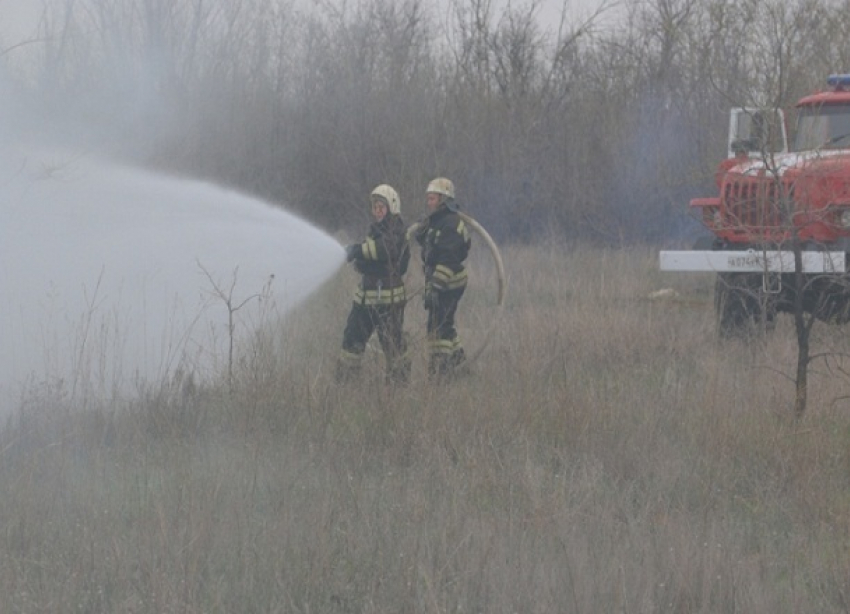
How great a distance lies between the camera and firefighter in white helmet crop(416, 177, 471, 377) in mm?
8406

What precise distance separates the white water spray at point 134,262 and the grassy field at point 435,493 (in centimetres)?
70

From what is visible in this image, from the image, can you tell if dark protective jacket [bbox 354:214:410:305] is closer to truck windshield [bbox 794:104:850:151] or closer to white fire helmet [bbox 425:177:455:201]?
white fire helmet [bbox 425:177:455:201]

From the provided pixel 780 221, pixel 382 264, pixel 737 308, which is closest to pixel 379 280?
pixel 382 264

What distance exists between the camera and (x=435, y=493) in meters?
5.30

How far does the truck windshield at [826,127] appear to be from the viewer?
10.6m

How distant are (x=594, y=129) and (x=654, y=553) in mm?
19641

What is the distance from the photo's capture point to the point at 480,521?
484 centimetres

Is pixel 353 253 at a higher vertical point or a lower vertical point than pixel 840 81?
lower

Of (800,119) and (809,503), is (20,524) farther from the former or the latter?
(800,119)

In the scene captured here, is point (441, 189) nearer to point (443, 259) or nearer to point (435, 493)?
point (443, 259)

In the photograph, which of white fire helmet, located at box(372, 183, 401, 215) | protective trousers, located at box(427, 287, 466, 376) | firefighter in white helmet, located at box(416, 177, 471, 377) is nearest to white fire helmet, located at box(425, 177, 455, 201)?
firefighter in white helmet, located at box(416, 177, 471, 377)

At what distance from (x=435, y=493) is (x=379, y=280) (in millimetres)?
3057

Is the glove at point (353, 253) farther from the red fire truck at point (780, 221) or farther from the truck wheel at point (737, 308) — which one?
the truck wheel at point (737, 308)

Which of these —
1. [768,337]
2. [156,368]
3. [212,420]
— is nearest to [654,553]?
[212,420]
